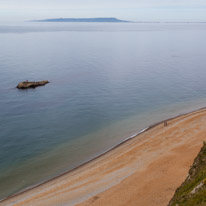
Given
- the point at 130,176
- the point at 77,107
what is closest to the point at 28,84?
the point at 77,107

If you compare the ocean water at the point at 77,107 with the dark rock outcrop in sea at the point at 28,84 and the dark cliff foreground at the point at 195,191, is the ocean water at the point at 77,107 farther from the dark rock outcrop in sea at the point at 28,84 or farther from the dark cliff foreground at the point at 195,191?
the dark cliff foreground at the point at 195,191

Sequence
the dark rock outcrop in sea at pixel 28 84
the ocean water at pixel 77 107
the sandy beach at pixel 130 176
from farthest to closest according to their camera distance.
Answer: the dark rock outcrop in sea at pixel 28 84
the ocean water at pixel 77 107
the sandy beach at pixel 130 176

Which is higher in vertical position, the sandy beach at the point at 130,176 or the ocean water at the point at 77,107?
the ocean water at the point at 77,107

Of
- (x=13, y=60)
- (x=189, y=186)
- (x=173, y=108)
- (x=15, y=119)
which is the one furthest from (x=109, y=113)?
(x=13, y=60)

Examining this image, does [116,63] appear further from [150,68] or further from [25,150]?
[25,150]

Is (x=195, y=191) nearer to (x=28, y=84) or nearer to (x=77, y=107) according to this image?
(x=77, y=107)

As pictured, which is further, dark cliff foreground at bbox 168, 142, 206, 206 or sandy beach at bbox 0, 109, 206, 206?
sandy beach at bbox 0, 109, 206, 206

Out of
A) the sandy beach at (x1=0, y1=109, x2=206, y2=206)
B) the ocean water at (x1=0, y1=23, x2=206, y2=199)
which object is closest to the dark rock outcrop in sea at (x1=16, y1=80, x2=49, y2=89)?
the ocean water at (x1=0, y1=23, x2=206, y2=199)

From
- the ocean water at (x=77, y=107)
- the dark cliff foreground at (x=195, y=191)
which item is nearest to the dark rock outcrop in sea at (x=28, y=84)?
the ocean water at (x=77, y=107)

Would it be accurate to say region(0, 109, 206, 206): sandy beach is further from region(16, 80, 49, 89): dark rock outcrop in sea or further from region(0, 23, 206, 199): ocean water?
region(16, 80, 49, 89): dark rock outcrop in sea
